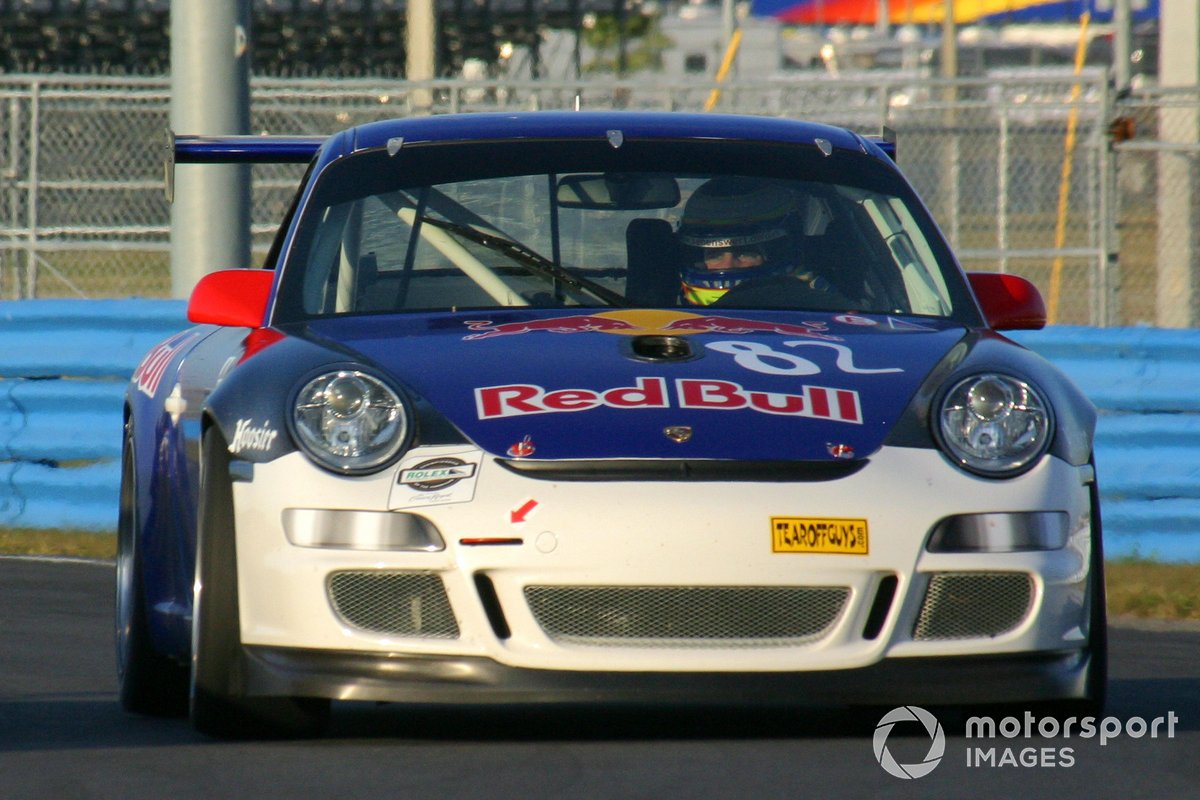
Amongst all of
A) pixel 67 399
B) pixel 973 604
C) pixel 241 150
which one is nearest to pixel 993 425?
pixel 973 604

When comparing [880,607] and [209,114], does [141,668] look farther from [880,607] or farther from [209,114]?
[209,114]

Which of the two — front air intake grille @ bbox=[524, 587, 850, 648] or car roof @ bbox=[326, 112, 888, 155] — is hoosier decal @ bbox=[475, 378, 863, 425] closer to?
front air intake grille @ bbox=[524, 587, 850, 648]

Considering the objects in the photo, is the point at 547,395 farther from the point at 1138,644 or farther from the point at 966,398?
the point at 1138,644

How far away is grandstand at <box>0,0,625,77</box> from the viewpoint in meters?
32.5

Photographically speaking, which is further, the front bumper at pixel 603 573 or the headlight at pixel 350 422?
the headlight at pixel 350 422

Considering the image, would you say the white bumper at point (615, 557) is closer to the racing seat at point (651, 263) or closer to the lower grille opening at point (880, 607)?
the lower grille opening at point (880, 607)

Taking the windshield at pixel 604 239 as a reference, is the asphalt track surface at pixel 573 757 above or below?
below

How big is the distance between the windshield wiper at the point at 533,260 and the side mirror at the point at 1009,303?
88 centimetres

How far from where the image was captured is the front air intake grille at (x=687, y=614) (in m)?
4.40

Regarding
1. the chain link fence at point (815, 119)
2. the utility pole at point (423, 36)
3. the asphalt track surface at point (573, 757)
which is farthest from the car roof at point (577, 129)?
the utility pole at point (423, 36)

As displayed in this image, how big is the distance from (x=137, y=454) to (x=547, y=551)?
6.01 ft

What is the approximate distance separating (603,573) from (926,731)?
0.88 meters

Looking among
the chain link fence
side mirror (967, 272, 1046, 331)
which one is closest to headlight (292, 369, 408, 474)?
side mirror (967, 272, 1046, 331)

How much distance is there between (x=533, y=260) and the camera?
541 centimetres
